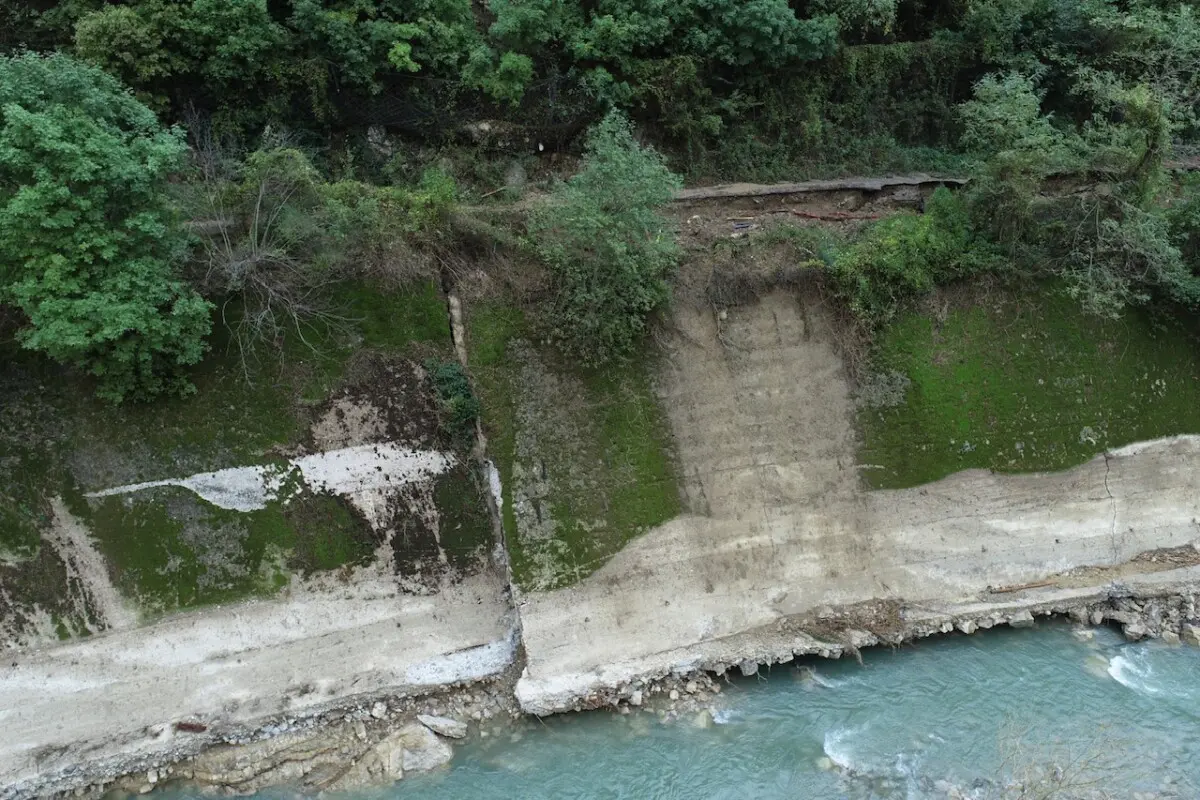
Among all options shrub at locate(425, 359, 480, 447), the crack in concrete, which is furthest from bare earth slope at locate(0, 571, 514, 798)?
the crack in concrete

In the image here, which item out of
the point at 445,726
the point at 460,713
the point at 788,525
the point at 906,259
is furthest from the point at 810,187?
the point at 445,726

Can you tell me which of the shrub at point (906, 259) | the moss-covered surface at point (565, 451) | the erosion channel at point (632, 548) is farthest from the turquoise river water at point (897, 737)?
the shrub at point (906, 259)

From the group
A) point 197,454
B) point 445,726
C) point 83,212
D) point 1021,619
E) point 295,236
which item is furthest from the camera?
point 1021,619

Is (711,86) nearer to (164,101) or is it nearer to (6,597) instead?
(164,101)

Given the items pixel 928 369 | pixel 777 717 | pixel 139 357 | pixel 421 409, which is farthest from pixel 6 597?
pixel 928 369

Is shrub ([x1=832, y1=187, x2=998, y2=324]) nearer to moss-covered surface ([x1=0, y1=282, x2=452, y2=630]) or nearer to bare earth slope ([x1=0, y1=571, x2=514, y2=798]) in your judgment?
moss-covered surface ([x1=0, y1=282, x2=452, y2=630])

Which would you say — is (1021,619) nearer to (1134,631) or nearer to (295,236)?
(1134,631)

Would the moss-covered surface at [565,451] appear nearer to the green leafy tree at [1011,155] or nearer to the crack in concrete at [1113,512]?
the green leafy tree at [1011,155]
